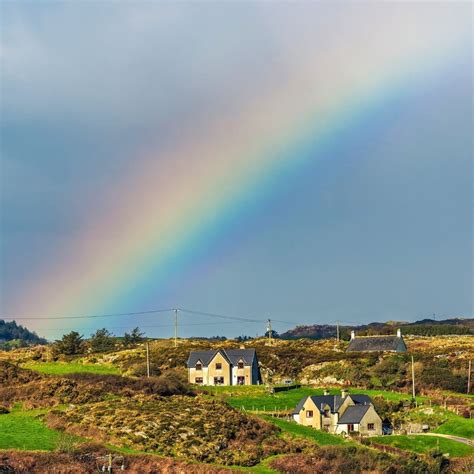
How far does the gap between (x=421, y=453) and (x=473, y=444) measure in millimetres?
6198

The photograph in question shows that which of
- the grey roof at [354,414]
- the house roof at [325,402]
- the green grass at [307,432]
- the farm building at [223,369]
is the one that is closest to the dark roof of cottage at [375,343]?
the farm building at [223,369]

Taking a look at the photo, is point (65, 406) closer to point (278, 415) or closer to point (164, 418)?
point (164, 418)

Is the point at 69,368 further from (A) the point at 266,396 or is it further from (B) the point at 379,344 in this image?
(B) the point at 379,344

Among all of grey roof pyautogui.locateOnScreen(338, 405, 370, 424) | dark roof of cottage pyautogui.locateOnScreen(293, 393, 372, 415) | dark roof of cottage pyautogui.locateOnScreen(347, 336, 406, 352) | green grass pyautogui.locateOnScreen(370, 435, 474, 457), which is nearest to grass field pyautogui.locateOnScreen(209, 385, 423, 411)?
dark roof of cottage pyautogui.locateOnScreen(293, 393, 372, 415)

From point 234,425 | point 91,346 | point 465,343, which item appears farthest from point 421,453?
point 91,346

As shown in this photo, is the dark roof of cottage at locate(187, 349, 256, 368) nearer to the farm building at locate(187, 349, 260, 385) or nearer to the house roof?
the farm building at locate(187, 349, 260, 385)

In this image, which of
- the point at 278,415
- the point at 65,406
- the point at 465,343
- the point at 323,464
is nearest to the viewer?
the point at 323,464

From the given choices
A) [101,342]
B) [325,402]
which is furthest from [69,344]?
[325,402]

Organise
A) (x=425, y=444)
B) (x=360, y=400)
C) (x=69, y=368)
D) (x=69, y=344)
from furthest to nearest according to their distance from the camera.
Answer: (x=69, y=344) < (x=69, y=368) < (x=360, y=400) < (x=425, y=444)

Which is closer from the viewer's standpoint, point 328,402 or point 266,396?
point 328,402

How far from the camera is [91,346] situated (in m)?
151

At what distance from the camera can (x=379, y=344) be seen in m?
138

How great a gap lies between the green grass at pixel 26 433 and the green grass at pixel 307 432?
2092cm

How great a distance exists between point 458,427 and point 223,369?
41.1 m
